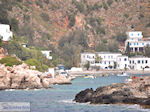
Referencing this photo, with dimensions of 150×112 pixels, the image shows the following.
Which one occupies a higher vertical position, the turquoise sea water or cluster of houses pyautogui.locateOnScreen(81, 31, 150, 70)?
cluster of houses pyautogui.locateOnScreen(81, 31, 150, 70)

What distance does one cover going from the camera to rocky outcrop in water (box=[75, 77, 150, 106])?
64.2 metres

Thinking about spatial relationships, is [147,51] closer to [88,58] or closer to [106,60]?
[106,60]

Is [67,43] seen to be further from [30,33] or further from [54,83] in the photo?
[54,83]

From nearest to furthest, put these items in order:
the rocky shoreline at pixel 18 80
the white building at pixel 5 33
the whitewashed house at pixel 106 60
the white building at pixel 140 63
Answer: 1. the rocky shoreline at pixel 18 80
2. the white building at pixel 5 33
3. the white building at pixel 140 63
4. the whitewashed house at pixel 106 60

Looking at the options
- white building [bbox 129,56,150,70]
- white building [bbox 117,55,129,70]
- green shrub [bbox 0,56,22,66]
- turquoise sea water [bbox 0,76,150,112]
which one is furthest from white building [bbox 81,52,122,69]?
turquoise sea water [bbox 0,76,150,112]

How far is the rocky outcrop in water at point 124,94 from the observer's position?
64.2 meters

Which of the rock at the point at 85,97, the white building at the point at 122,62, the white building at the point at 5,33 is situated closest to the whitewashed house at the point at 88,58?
the white building at the point at 122,62

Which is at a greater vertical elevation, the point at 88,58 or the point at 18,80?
the point at 88,58

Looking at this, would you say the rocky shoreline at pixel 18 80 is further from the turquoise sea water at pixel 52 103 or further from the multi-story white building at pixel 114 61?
the multi-story white building at pixel 114 61

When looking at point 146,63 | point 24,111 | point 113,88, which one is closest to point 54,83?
point 113,88

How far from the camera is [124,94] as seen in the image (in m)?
64.8

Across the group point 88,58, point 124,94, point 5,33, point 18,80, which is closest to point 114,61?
point 88,58

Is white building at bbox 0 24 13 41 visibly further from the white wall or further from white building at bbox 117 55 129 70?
white building at bbox 117 55 129 70

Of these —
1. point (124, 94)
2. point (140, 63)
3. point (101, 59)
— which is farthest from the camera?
point (140, 63)
